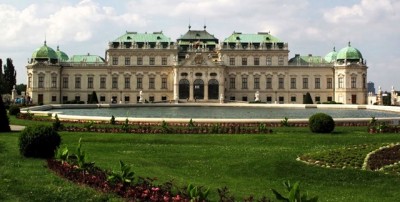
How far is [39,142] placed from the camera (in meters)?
16.8

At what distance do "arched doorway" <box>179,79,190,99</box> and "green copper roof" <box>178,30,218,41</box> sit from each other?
11.0 meters

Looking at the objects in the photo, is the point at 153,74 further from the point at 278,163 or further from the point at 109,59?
the point at 278,163

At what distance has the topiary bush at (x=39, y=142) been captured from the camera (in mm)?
16766

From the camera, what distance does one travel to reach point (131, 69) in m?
85.1

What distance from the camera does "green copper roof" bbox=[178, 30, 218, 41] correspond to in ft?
295

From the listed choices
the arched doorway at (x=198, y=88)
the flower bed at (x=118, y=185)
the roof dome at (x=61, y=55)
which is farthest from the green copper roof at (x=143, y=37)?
the flower bed at (x=118, y=185)

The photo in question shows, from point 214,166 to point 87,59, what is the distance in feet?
246

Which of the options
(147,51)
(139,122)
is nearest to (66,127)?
(139,122)

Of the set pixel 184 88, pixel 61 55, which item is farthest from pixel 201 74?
pixel 61 55

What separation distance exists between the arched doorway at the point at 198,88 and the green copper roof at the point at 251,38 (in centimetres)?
982

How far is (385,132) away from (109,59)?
64914 mm

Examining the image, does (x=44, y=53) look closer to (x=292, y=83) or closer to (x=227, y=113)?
(x=292, y=83)

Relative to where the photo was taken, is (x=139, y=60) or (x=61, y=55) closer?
(x=139, y=60)

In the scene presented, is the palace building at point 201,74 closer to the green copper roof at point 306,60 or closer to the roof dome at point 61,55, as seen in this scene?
the green copper roof at point 306,60
